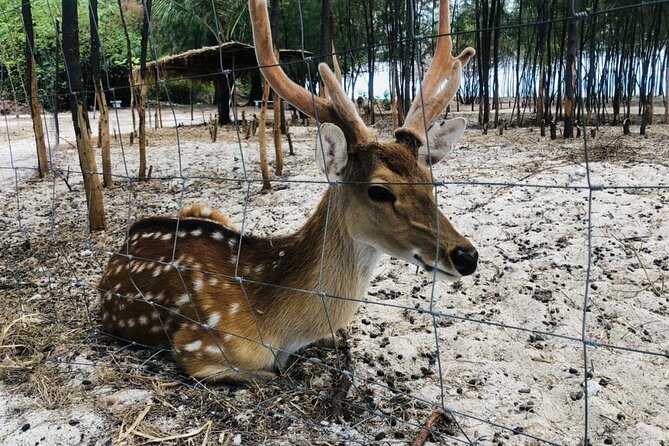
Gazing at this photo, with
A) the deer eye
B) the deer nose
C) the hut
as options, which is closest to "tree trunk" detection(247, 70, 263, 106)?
the hut

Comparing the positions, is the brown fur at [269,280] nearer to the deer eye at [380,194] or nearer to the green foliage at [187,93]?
the deer eye at [380,194]

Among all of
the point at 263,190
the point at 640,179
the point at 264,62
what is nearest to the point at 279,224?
the point at 263,190

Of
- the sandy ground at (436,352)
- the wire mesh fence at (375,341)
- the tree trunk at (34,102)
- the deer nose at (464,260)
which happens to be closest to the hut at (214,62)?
the tree trunk at (34,102)

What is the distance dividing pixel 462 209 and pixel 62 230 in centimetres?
334

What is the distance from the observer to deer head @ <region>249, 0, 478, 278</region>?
2.00 meters

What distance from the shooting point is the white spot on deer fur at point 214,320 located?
241cm

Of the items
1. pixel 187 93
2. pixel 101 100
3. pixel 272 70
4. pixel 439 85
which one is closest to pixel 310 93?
pixel 272 70

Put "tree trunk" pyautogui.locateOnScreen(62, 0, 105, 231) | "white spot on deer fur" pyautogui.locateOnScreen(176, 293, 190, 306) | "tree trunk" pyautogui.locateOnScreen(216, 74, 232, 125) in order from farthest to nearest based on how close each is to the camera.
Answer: "tree trunk" pyautogui.locateOnScreen(216, 74, 232, 125) < "tree trunk" pyautogui.locateOnScreen(62, 0, 105, 231) < "white spot on deer fur" pyautogui.locateOnScreen(176, 293, 190, 306)

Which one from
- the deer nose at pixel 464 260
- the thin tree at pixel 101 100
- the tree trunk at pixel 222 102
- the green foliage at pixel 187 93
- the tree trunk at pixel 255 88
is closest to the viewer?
the deer nose at pixel 464 260

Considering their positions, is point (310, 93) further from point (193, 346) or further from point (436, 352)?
point (436, 352)

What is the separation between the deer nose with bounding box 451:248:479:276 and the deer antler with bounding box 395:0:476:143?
1.85ft

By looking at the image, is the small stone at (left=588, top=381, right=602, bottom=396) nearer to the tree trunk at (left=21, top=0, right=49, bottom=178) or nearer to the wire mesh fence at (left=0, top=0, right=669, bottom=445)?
the wire mesh fence at (left=0, top=0, right=669, bottom=445)

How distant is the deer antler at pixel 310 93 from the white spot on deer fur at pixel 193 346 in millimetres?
1039

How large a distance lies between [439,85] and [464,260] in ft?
3.27
